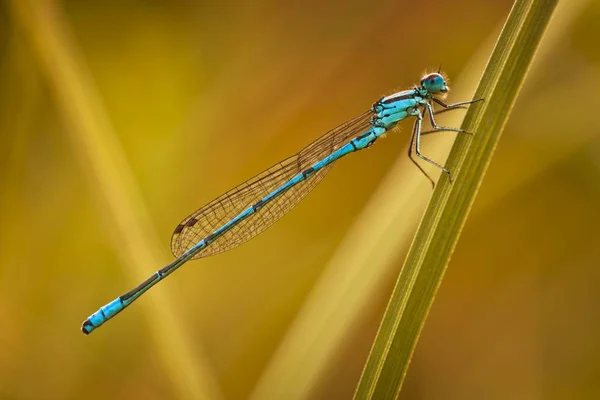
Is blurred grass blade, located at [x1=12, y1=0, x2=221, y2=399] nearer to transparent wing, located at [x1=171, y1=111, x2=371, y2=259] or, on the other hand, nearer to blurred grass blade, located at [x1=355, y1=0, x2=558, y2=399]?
transparent wing, located at [x1=171, y1=111, x2=371, y2=259]

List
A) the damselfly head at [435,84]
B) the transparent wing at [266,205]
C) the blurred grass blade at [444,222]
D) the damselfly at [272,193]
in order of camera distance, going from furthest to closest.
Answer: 1. the transparent wing at [266,205]
2. the damselfly at [272,193]
3. the damselfly head at [435,84]
4. the blurred grass blade at [444,222]

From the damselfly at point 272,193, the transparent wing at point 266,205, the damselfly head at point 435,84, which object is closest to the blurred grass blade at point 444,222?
the damselfly head at point 435,84

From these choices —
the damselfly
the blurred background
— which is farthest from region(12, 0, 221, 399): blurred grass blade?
the damselfly

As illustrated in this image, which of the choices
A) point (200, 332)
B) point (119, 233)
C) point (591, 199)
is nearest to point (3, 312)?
point (119, 233)

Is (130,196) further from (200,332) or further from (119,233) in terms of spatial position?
Result: (200,332)

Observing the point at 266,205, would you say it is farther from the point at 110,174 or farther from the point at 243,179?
Answer: the point at 110,174

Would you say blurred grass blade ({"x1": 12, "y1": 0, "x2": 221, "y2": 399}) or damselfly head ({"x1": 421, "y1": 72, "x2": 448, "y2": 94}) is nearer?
damselfly head ({"x1": 421, "y1": 72, "x2": 448, "y2": 94})

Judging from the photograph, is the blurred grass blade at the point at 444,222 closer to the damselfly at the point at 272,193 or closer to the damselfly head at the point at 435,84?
the damselfly head at the point at 435,84
